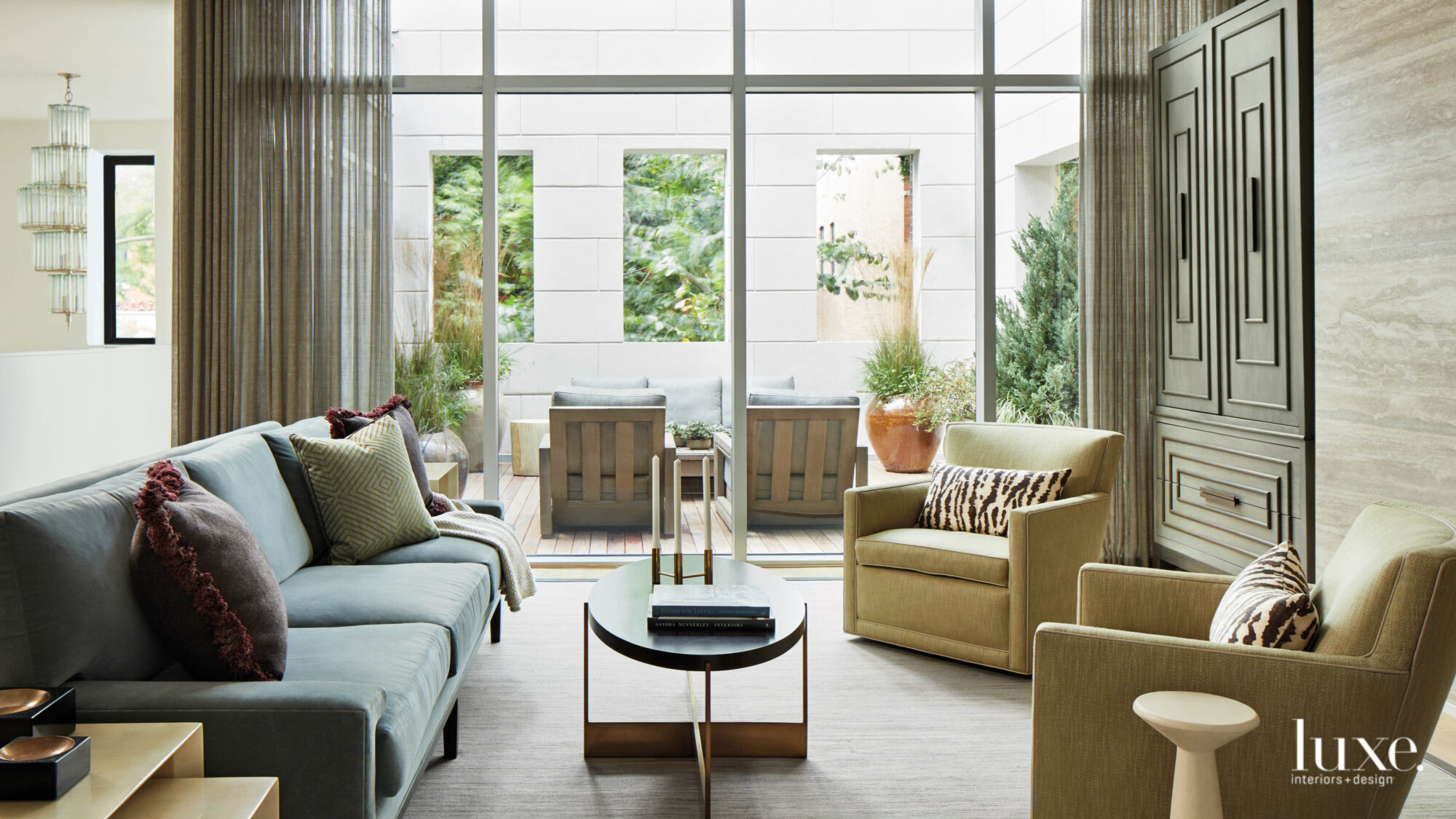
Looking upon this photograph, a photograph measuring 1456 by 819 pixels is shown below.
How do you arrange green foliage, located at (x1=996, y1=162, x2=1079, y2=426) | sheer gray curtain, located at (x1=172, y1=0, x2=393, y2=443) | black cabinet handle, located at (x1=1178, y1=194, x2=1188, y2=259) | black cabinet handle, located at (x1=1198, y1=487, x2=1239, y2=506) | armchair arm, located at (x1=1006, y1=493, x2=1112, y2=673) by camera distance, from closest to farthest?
armchair arm, located at (x1=1006, y1=493, x2=1112, y2=673) < black cabinet handle, located at (x1=1198, y1=487, x2=1239, y2=506) < black cabinet handle, located at (x1=1178, y1=194, x2=1188, y2=259) < sheer gray curtain, located at (x1=172, y1=0, x2=393, y2=443) < green foliage, located at (x1=996, y1=162, x2=1079, y2=426)

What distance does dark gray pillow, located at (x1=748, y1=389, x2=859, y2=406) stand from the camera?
4566 mm

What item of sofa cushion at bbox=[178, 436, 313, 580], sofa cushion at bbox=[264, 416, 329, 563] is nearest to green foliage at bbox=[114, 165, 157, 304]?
sofa cushion at bbox=[264, 416, 329, 563]

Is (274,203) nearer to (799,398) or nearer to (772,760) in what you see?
(799,398)

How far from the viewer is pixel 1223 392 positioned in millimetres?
3717

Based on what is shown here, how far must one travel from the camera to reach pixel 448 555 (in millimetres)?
2881

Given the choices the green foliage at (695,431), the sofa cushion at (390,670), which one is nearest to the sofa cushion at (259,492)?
the sofa cushion at (390,670)

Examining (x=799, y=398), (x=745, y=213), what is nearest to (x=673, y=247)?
(x=745, y=213)

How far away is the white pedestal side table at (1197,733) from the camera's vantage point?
60.2 inches

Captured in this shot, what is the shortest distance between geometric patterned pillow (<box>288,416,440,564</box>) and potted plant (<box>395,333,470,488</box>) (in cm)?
153

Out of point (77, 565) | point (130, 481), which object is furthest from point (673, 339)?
Result: point (77, 565)

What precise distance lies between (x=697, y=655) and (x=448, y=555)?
3.92 feet

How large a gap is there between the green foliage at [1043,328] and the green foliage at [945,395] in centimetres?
14

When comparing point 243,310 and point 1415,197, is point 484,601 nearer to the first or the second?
point 243,310

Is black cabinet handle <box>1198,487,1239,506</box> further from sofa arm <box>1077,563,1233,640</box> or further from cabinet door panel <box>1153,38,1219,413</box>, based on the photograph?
sofa arm <box>1077,563,1233,640</box>
